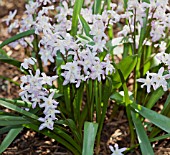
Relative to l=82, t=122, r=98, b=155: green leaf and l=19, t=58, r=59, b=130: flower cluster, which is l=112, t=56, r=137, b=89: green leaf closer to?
l=82, t=122, r=98, b=155: green leaf

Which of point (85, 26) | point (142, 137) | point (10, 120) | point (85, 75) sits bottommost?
point (142, 137)

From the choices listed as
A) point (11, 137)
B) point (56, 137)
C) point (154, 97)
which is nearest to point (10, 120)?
point (11, 137)

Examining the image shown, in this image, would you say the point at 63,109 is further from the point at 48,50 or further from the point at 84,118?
the point at 48,50

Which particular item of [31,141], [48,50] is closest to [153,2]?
[48,50]

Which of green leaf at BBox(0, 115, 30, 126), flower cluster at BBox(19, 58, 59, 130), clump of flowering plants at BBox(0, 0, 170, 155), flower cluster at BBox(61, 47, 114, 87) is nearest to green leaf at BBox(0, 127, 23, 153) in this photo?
clump of flowering plants at BBox(0, 0, 170, 155)

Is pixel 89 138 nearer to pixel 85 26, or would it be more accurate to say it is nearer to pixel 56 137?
pixel 56 137

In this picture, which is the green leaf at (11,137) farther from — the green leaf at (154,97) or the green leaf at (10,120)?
the green leaf at (154,97)

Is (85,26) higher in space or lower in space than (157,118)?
higher

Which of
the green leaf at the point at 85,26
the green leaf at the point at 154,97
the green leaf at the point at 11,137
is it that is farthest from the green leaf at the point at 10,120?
the green leaf at the point at 154,97
